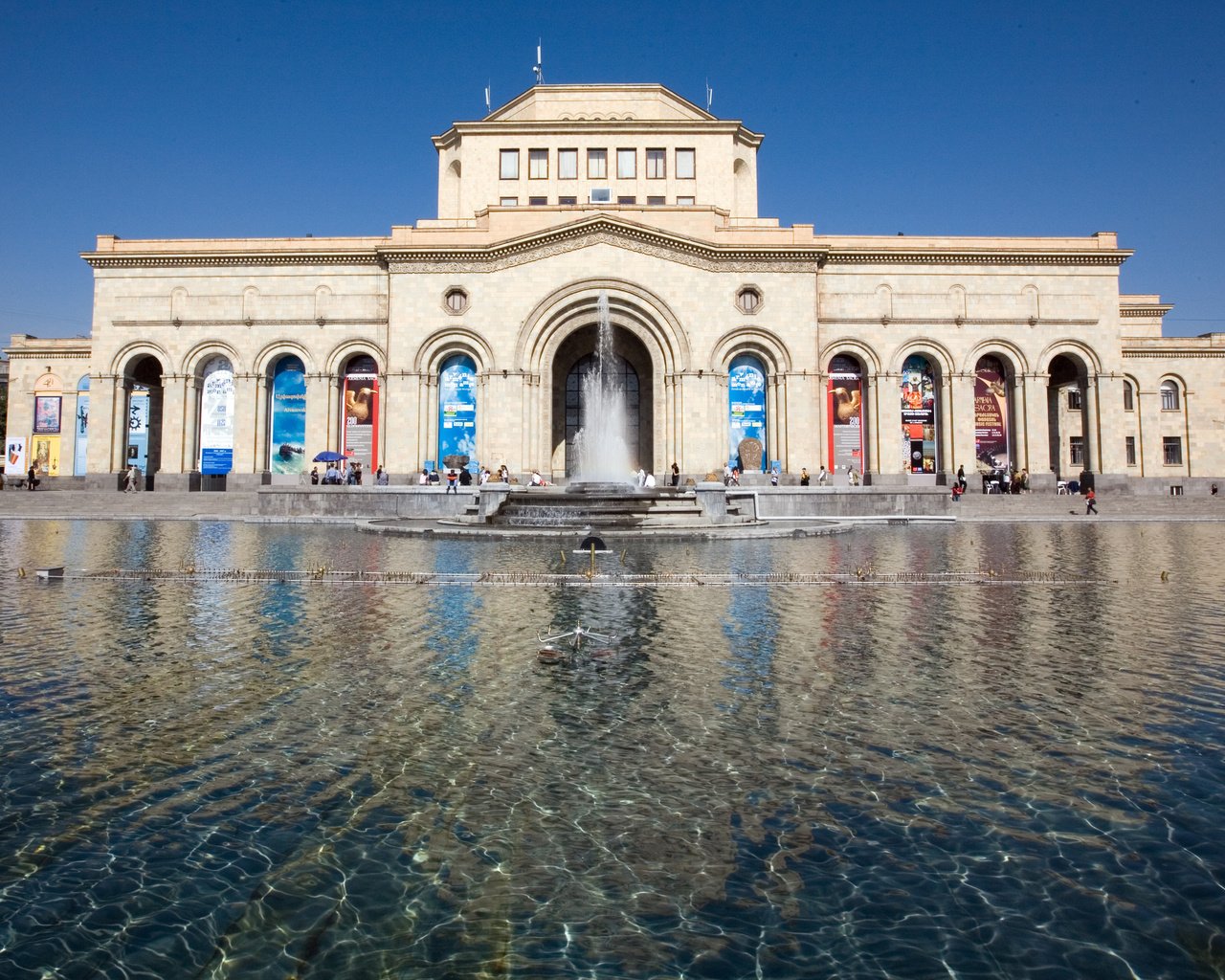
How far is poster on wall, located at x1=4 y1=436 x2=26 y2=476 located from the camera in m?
40.6

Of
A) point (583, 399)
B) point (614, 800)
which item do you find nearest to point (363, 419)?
point (583, 399)

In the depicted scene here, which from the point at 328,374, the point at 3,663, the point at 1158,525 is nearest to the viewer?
the point at 3,663

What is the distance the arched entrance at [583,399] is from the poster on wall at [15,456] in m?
28.6

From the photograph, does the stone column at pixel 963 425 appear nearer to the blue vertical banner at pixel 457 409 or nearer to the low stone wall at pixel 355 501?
the blue vertical banner at pixel 457 409

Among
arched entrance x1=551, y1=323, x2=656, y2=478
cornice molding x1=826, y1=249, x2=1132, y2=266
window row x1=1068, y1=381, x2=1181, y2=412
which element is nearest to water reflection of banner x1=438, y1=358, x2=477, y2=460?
arched entrance x1=551, y1=323, x2=656, y2=478

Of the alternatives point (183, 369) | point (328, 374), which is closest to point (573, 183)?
point (328, 374)

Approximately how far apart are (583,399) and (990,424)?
18581 mm

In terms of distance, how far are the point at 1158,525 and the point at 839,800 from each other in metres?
25.1

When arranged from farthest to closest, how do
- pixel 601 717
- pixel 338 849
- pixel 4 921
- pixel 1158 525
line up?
pixel 1158 525 → pixel 601 717 → pixel 338 849 → pixel 4 921

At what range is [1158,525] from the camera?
2317cm

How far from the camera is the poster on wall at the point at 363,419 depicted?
3409 centimetres

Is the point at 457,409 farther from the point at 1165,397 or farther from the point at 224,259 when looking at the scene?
the point at 1165,397

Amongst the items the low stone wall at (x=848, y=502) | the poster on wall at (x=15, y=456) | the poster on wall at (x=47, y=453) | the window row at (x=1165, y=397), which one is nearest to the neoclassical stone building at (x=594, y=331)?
the window row at (x=1165, y=397)

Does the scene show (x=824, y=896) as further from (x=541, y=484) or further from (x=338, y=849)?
(x=541, y=484)
